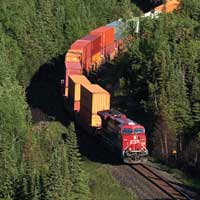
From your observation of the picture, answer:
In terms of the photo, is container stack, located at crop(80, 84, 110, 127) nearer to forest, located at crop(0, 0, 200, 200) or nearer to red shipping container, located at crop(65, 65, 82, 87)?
forest, located at crop(0, 0, 200, 200)

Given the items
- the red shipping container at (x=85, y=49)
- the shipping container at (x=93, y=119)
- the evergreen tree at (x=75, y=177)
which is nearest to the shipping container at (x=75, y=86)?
the shipping container at (x=93, y=119)

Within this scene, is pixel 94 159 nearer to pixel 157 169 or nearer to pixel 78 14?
pixel 157 169

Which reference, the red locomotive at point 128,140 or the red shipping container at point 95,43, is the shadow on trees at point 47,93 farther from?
the red locomotive at point 128,140

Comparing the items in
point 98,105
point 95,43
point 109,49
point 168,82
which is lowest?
point 98,105

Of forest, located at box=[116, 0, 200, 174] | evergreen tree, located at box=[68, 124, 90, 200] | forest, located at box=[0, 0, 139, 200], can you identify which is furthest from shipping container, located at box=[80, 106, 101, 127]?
evergreen tree, located at box=[68, 124, 90, 200]

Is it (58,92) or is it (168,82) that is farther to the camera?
(58,92)

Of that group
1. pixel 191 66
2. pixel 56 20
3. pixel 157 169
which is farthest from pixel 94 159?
pixel 56 20

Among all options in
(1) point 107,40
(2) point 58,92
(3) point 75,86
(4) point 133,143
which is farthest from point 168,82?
(1) point 107,40

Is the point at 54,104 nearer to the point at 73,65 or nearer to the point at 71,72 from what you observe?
the point at 71,72
